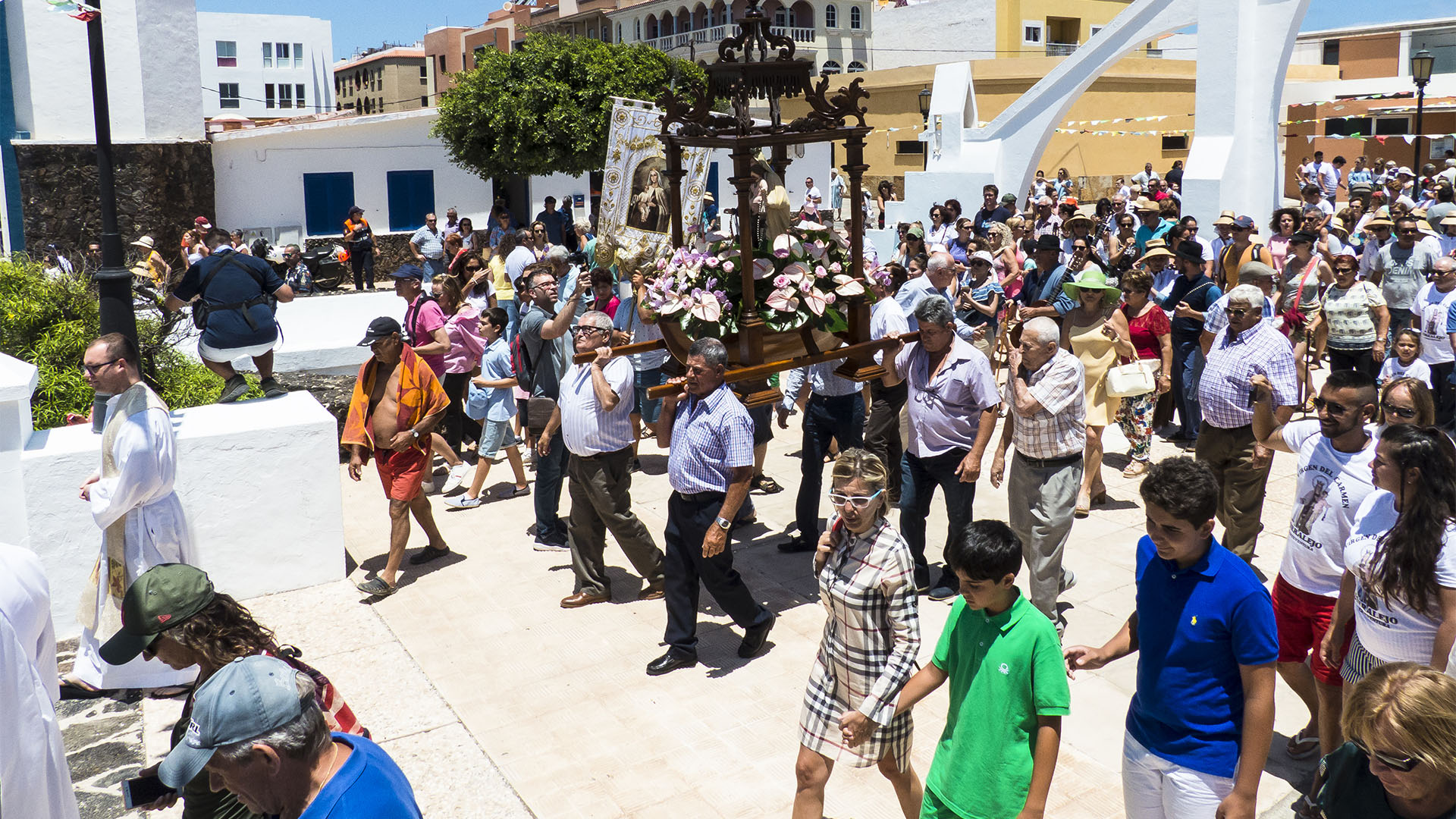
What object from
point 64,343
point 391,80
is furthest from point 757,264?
point 391,80

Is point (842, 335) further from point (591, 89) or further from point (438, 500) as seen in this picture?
point (591, 89)

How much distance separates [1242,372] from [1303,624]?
210 centimetres

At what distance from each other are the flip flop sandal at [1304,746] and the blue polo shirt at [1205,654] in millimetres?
1888

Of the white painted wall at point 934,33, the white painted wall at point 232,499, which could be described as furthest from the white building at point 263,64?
the white painted wall at point 232,499

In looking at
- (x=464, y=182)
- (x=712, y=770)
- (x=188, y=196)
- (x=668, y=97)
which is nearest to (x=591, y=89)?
(x=464, y=182)

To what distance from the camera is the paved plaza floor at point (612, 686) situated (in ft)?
16.4

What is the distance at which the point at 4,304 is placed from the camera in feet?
27.0

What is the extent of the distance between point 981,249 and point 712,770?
7.69 m

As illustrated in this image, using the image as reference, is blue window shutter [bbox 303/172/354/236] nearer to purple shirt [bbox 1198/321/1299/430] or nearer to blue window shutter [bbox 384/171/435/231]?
blue window shutter [bbox 384/171/435/231]

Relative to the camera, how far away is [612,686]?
601cm

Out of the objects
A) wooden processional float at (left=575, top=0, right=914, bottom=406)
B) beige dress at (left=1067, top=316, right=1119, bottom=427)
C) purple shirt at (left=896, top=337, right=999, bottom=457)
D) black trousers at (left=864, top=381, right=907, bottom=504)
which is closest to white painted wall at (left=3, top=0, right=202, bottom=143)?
wooden processional float at (left=575, top=0, right=914, bottom=406)

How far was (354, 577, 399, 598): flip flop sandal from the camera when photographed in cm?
726

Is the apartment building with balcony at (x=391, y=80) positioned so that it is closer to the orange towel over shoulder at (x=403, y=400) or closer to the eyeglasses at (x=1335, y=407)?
the orange towel over shoulder at (x=403, y=400)

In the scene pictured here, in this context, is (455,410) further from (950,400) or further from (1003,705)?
(1003,705)
